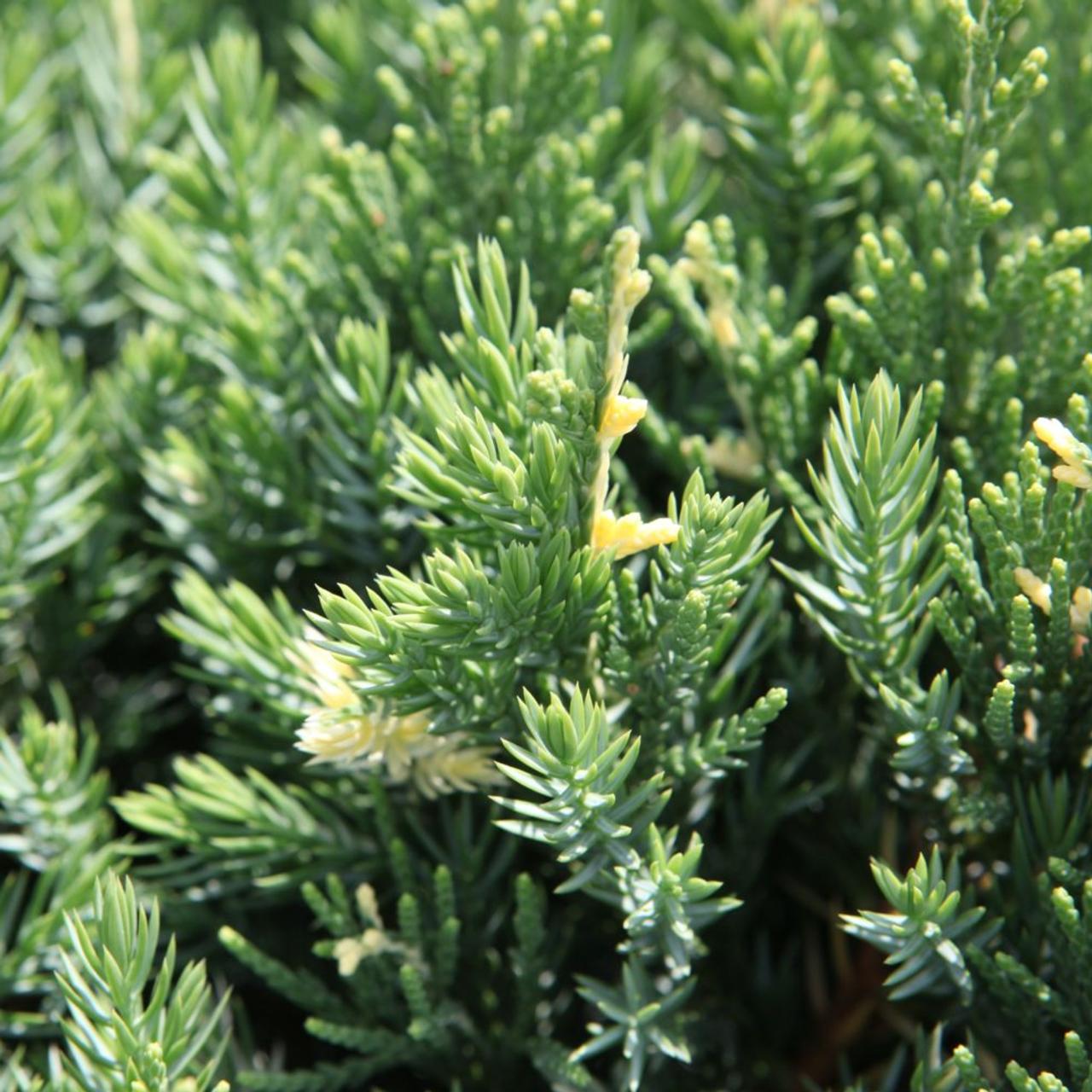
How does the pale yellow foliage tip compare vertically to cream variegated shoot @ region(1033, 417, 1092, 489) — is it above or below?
below

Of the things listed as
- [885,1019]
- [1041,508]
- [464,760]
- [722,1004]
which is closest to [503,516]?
[464,760]

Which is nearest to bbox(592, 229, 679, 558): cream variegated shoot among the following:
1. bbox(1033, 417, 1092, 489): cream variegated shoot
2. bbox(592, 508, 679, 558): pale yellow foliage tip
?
bbox(592, 508, 679, 558): pale yellow foliage tip

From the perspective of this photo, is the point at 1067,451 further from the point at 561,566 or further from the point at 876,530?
the point at 561,566

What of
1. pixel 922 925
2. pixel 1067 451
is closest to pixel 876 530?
pixel 1067 451

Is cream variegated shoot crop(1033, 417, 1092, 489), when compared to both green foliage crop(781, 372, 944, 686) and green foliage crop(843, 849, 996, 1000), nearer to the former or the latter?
green foliage crop(781, 372, 944, 686)

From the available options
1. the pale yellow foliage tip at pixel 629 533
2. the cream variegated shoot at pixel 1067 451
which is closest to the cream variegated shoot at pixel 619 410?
the pale yellow foliage tip at pixel 629 533

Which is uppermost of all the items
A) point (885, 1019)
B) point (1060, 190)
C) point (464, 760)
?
point (1060, 190)

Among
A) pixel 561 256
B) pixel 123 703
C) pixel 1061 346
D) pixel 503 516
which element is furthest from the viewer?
pixel 123 703

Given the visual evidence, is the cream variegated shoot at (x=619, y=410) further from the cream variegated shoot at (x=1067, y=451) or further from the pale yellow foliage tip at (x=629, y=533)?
the cream variegated shoot at (x=1067, y=451)

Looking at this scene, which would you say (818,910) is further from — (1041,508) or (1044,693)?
(1041,508)

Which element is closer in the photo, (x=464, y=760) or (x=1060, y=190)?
(x=464, y=760)

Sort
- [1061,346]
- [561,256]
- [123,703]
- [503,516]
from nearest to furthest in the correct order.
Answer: [503,516] < [1061,346] < [561,256] < [123,703]
